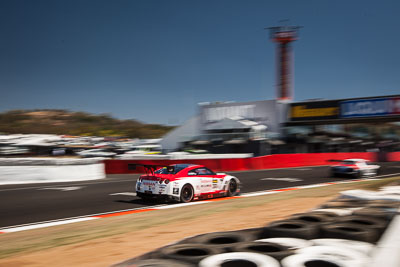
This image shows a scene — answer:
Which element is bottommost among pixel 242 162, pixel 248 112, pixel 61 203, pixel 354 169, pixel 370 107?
pixel 61 203

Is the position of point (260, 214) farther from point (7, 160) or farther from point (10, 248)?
point (7, 160)

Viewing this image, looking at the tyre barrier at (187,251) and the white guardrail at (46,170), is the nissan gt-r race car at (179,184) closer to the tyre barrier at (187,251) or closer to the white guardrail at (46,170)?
the tyre barrier at (187,251)

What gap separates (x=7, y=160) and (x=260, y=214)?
14167 millimetres

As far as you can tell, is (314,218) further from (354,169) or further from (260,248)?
(354,169)

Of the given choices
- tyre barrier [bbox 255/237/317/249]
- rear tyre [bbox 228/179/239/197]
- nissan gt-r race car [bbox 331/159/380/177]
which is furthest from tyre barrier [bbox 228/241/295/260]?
nissan gt-r race car [bbox 331/159/380/177]

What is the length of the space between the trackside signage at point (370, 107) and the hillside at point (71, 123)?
8307 centimetres

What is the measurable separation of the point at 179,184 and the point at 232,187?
240cm

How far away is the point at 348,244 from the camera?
13.4 feet

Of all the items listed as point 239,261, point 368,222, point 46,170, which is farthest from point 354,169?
point 239,261

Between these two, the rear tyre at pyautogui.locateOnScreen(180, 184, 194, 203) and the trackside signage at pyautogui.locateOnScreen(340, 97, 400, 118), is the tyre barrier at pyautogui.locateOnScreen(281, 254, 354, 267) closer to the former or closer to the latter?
the rear tyre at pyautogui.locateOnScreen(180, 184, 194, 203)

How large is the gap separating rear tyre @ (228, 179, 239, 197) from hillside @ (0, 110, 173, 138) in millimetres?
101163

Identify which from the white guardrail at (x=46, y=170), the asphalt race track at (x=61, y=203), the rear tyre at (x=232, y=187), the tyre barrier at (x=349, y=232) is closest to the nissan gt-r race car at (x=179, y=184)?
the rear tyre at (x=232, y=187)

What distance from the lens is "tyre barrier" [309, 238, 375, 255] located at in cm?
391

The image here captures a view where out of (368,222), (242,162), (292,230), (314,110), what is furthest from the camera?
(314,110)
